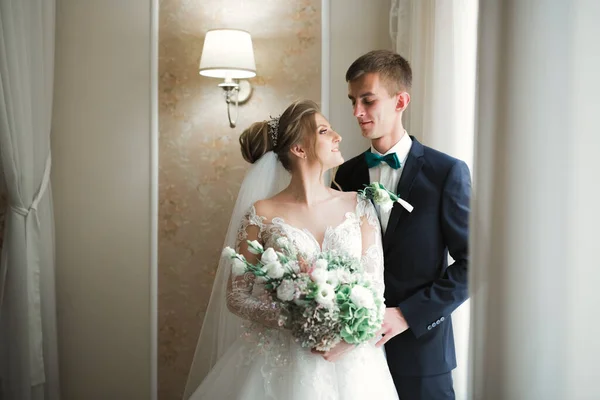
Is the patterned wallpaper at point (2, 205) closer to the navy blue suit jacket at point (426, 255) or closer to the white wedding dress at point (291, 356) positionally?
the white wedding dress at point (291, 356)

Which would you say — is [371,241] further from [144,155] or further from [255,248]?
[144,155]

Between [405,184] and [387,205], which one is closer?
[387,205]

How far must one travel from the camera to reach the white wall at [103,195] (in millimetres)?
3734

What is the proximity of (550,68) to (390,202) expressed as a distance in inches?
38.2

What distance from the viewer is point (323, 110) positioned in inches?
143

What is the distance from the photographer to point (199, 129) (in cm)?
372

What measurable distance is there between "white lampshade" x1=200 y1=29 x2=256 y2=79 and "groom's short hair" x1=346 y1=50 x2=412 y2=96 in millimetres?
906

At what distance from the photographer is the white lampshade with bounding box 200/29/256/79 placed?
3344mm

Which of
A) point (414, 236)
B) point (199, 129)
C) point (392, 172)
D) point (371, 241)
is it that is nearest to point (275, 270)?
point (371, 241)

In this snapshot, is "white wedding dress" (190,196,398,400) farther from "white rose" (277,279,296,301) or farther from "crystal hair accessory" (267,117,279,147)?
"crystal hair accessory" (267,117,279,147)

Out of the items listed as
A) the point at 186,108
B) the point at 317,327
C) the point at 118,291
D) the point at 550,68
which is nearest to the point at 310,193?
the point at 317,327

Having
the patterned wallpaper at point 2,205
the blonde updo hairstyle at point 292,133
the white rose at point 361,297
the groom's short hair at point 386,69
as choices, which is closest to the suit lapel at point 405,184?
the groom's short hair at point 386,69

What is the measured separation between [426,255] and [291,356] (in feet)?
1.88

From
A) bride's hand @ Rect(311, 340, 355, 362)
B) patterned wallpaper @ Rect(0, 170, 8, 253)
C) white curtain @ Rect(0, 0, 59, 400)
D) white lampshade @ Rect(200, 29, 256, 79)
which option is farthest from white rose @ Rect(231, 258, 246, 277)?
patterned wallpaper @ Rect(0, 170, 8, 253)
